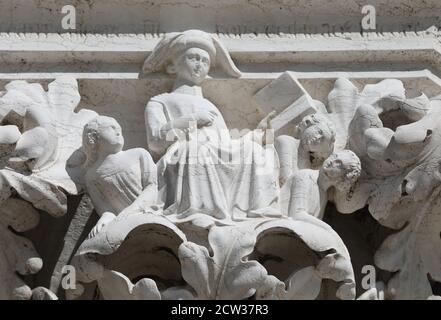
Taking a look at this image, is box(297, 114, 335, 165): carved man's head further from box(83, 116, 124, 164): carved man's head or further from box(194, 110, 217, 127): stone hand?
box(83, 116, 124, 164): carved man's head

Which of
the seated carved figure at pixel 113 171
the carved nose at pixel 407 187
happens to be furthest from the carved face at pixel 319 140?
the seated carved figure at pixel 113 171

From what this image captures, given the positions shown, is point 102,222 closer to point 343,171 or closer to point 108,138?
point 108,138

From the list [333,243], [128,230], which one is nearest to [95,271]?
[128,230]

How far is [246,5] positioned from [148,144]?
0.97 meters

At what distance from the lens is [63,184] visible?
1221 cm

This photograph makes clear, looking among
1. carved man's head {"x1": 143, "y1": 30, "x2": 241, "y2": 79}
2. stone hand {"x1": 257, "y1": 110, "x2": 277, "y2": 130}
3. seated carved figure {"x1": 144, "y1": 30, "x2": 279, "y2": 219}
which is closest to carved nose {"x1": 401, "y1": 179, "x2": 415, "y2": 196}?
seated carved figure {"x1": 144, "y1": 30, "x2": 279, "y2": 219}

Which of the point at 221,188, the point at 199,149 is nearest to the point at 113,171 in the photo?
the point at 199,149

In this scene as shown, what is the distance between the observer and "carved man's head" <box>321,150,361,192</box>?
1209 cm

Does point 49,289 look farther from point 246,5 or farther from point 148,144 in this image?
point 246,5

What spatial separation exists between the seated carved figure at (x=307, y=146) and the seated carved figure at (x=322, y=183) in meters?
0.10

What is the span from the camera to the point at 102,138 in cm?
1218

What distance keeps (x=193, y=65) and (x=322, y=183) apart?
3.08ft

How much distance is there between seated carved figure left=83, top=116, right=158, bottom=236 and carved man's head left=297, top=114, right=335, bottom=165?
0.75m

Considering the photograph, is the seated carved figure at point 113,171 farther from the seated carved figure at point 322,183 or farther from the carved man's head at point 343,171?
the carved man's head at point 343,171
